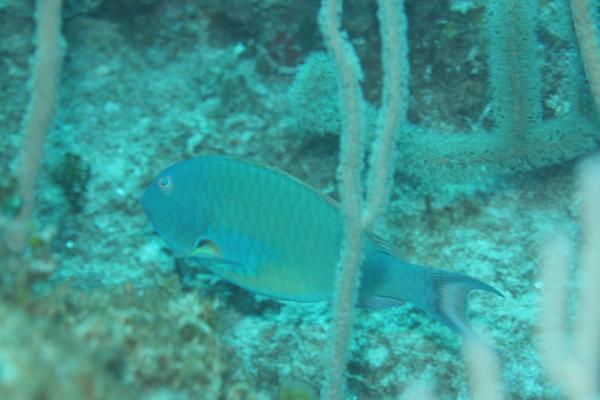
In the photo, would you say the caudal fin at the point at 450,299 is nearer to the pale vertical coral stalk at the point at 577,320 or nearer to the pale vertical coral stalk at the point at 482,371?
the pale vertical coral stalk at the point at 482,371

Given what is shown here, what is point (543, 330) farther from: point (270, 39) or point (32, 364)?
point (270, 39)

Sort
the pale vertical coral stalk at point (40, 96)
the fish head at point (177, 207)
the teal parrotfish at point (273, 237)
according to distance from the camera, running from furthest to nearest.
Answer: the fish head at point (177, 207)
the teal parrotfish at point (273, 237)
the pale vertical coral stalk at point (40, 96)

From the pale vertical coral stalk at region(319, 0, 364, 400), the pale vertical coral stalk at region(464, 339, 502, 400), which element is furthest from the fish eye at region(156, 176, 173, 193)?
the pale vertical coral stalk at region(464, 339, 502, 400)

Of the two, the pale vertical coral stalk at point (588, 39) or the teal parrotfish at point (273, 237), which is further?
the pale vertical coral stalk at point (588, 39)

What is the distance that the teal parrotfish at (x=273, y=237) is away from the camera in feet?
7.22

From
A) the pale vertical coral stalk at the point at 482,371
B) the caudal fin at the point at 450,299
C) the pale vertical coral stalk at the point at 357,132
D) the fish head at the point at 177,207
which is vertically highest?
the pale vertical coral stalk at the point at 357,132

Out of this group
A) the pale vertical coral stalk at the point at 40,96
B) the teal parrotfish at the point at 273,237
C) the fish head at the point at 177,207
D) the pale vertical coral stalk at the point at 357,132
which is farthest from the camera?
the fish head at the point at 177,207

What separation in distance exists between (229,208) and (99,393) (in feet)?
4.11

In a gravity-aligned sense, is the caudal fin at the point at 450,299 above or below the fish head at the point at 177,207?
below

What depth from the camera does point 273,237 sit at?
232 centimetres

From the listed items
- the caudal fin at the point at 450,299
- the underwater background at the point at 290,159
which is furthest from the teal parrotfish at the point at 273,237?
the underwater background at the point at 290,159

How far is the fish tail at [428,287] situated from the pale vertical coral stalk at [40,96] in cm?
134

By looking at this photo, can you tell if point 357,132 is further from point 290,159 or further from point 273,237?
point 290,159

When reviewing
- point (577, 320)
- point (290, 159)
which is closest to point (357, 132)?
point (577, 320)
